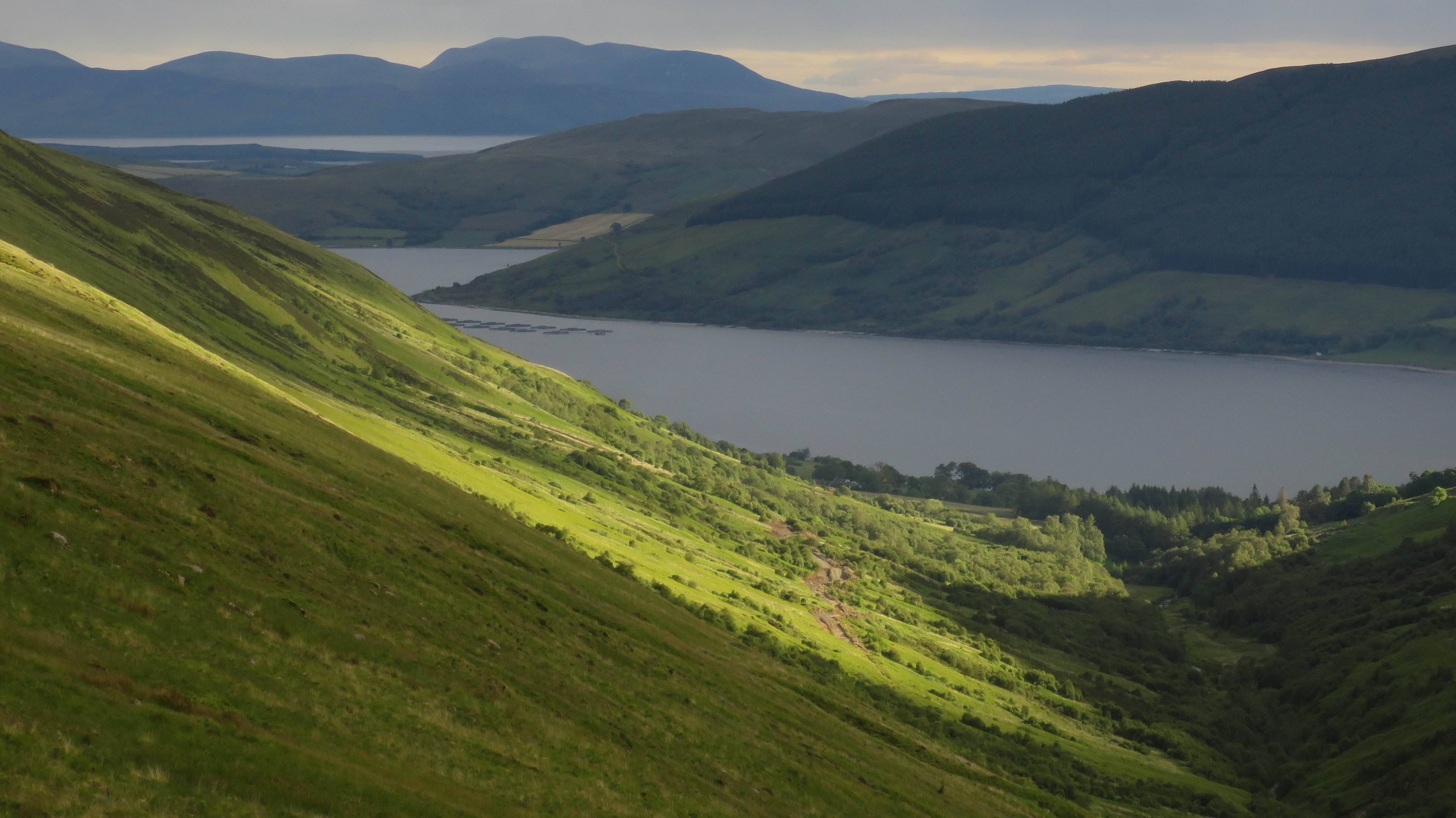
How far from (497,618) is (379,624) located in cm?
572

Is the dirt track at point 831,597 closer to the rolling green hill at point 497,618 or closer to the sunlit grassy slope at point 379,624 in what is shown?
the sunlit grassy slope at point 379,624

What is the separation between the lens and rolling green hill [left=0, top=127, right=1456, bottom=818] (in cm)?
2005

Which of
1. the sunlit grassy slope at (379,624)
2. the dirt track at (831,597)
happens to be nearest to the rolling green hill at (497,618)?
the sunlit grassy slope at (379,624)

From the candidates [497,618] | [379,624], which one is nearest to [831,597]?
[497,618]

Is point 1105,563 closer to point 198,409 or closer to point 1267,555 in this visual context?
point 1267,555

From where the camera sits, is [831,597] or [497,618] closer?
[497,618]

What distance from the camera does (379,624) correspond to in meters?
26.7

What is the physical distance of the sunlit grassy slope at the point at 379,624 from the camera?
18922 millimetres

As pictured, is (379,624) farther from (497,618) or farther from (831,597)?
(831,597)

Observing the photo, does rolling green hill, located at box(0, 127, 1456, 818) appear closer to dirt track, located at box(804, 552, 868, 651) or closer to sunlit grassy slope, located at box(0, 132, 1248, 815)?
sunlit grassy slope, located at box(0, 132, 1248, 815)

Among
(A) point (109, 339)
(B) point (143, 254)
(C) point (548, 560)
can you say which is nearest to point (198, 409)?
(A) point (109, 339)

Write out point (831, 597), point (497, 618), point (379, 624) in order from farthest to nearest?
1. point (831, 597)
2. point (497, 618)
3. point (379, 624)

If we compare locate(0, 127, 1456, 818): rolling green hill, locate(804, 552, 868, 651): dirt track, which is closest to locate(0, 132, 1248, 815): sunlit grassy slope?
locate(0, 127, 1456, 818): rolling green hill

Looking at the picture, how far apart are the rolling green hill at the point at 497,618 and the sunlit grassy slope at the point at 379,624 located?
0.36 feet
